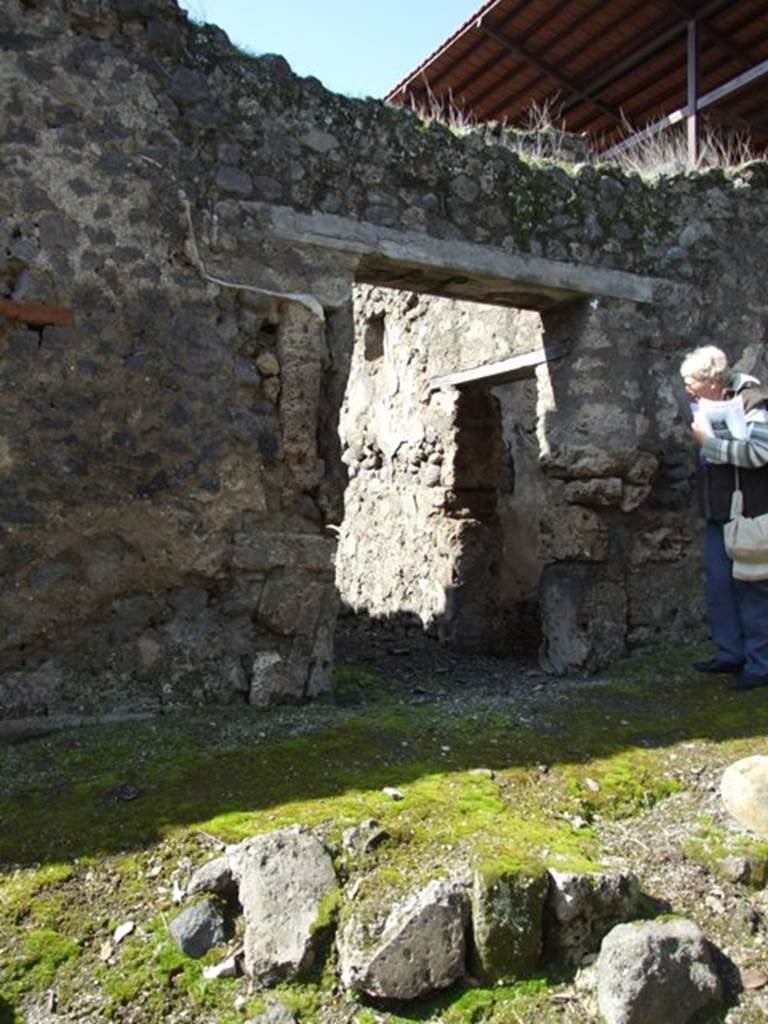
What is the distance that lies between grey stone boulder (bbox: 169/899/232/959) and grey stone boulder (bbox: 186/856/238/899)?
0.14ft

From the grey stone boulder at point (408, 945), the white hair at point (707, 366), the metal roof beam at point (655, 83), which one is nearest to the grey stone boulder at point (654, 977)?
the grey stone boulder at point (408, 945)

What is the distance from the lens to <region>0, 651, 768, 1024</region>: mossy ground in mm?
2307

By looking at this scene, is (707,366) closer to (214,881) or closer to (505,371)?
(505,371)

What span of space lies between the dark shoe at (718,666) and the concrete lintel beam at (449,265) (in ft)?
6.82

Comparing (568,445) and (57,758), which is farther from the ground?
(568,445)

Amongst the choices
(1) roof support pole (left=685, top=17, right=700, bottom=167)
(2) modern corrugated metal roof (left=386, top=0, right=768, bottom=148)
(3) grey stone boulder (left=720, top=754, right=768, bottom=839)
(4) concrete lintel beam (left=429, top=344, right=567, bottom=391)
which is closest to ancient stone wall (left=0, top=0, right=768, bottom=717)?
(4) concrete lintel beam (left=429, top=344, right=567, bottom=391)

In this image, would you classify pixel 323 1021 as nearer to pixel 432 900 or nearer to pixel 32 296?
pixel 432 900

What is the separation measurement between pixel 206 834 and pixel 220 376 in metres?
2.12

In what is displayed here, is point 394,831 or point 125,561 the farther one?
point 125,561

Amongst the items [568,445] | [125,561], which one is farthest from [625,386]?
[125,561]

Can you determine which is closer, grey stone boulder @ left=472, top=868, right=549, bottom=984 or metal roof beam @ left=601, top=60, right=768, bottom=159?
grey stone boulder @ left=472, top=868, right=549, bottom=984

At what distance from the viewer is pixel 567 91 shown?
9953 mm

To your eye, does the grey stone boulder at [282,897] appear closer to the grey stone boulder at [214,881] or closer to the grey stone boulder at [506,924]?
the grey stone boulder at [214,881]

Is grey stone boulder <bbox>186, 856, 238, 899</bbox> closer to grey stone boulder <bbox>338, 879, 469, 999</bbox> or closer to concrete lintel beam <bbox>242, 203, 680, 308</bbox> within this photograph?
grey stone boulder <bbox>338, 879, 469, 999</bbox>
